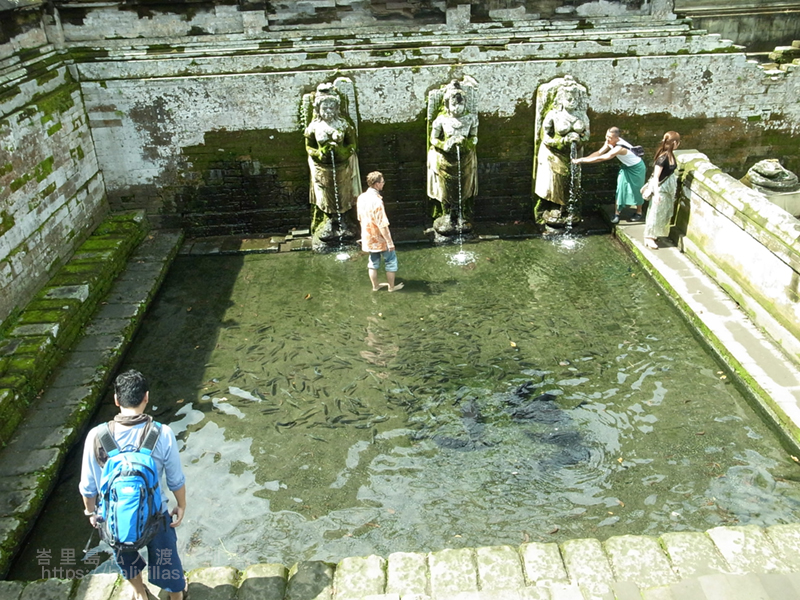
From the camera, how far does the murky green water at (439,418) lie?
15.1 feet

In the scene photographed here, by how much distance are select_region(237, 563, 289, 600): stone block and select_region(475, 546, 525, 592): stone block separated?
123 cm

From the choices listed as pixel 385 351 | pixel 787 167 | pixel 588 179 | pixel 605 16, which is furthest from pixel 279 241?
pixel 787 167

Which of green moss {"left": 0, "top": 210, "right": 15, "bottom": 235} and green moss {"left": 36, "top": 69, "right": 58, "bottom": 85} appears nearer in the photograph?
green moss {"left": 0, "top": 210, "right": 15, "bottom": 235}

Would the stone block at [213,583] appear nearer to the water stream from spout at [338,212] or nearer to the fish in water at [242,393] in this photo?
the fish in water at [242,393]

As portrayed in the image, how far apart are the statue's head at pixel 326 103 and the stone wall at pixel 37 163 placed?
10.6 ft

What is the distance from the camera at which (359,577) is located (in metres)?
3.93

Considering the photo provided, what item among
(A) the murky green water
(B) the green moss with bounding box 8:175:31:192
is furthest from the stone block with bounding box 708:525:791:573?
(B) the green moss with bounding box 8:175:31:192

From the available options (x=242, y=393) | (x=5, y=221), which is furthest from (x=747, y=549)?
(x=5, y=221)

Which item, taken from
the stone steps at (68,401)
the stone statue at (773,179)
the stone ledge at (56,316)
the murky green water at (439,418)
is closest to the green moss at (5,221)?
the stone ledge at (56,316)

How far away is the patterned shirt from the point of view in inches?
286

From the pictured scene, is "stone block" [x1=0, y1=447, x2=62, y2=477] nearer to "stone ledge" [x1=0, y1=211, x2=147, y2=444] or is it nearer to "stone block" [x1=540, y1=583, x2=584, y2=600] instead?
"stone ledge" [x1=0, y1=211, x2=147, y2=444]

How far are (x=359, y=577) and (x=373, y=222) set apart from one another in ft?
14.1

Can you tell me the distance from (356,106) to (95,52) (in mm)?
3588

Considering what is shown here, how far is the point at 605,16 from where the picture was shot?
9.15m
